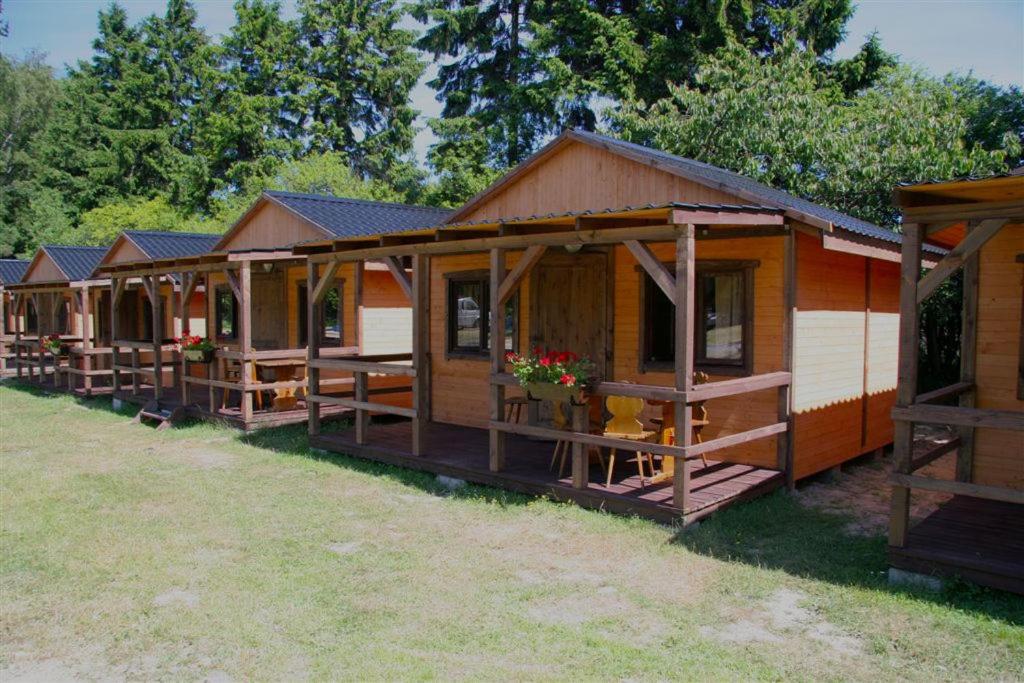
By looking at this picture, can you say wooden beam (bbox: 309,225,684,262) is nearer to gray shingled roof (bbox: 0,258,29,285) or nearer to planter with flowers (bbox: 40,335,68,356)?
planter with flowers (bbox: 40,335,68,356)

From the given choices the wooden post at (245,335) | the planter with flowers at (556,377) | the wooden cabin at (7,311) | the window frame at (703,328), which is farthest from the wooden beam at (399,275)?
the wooden cabin at (7,311)

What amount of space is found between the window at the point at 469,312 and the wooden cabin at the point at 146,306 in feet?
20.3

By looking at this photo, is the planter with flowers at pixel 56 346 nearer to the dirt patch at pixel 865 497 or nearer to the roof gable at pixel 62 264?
the roof gable at pixel 62 264

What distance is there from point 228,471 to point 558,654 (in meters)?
6.11

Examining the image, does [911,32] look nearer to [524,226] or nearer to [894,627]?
[524,226]

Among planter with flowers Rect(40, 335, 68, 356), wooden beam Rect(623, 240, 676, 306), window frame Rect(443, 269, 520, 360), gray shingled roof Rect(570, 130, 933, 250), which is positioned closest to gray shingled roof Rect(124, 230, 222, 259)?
planter with flowers Rect(40, 335, 68, 356)

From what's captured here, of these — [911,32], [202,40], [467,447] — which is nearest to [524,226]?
[467,447]

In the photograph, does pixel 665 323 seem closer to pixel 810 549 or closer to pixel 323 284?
pixel 810 549

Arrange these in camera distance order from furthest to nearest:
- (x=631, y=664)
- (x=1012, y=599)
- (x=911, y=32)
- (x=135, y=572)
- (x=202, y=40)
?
(x=202, y=40), (x=911, y=32), (x=135, y=572), (x=1012, y=599), (x=631, y=664)

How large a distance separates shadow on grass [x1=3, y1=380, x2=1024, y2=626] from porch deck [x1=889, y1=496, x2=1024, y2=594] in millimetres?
112

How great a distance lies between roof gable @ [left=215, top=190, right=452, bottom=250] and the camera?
13500 millimetres

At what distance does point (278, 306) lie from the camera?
14.7m

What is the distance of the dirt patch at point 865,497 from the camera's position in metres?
7.12

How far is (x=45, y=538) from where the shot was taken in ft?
22.1
